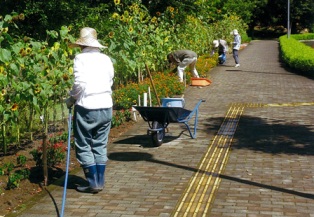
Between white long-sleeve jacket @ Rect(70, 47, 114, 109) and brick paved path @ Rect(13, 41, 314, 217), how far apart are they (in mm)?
1044

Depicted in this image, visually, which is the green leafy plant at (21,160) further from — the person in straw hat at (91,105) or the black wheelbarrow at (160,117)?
the black wheelbarrow at (160,117)

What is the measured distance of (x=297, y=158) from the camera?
7.82 m

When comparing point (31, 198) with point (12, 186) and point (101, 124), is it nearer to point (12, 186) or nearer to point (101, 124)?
point (12, 186)

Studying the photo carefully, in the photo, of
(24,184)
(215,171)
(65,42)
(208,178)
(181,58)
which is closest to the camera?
(24,184)

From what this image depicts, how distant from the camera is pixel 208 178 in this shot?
6879mm

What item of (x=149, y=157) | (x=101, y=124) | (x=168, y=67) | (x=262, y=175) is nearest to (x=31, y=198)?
(x=101, y=124)

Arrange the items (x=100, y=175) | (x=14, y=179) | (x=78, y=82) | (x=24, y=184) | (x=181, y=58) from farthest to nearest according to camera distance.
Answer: (x=181, y=58) < (x=24, y=184) < (x=14, y=179) < (x=100, y=175) < (x=78, y=82)

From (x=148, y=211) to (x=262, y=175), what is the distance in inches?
74.9

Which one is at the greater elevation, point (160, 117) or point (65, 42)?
point (65, 42)

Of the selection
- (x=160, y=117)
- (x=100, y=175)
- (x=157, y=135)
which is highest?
(x=160, y=117)

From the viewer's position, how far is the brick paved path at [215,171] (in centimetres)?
577

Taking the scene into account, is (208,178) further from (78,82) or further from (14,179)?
(14,179)

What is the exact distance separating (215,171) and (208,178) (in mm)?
360

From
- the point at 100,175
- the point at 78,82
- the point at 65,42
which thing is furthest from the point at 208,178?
the point at 65,42
